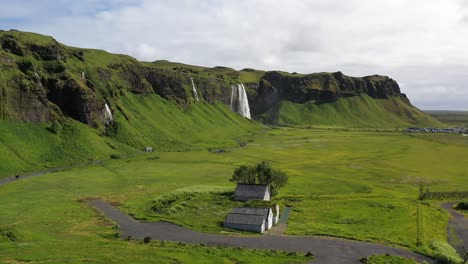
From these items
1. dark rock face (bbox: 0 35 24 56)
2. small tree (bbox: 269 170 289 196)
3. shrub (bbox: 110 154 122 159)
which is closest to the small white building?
small tree (bbox: 269 170 289 196)

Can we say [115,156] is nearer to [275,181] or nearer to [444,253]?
[275,181]

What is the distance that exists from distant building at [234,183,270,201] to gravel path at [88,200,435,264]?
21.1 meters

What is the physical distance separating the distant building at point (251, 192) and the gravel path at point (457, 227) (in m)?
35.6

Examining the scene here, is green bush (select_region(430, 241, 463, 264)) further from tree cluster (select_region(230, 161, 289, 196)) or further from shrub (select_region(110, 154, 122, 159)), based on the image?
shrub (select_region(110, 154, 122, 159))

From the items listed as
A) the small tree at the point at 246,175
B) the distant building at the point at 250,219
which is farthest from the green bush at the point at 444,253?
the small tree at the point at 246,175

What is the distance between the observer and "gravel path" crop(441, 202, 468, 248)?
76.8m

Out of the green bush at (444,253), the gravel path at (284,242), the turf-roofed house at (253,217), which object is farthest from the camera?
the turf-roofed house at (253,217)

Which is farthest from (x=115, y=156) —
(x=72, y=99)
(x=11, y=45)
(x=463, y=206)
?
(x=463, y=206)

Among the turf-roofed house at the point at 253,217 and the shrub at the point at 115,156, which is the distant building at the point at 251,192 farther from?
the shrub at the point at 115,156

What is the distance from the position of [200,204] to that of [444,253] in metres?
48.8

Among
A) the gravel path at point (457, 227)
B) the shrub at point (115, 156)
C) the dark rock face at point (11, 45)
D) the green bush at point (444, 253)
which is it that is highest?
the dark rock face at point (11, 45)

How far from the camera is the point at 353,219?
289ft

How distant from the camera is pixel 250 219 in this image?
78.1 meters

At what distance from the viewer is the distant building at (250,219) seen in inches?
3046
